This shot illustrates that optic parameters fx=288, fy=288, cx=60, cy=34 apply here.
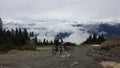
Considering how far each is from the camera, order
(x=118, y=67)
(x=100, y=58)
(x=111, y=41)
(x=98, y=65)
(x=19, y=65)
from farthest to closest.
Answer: (x=111, y=41) → (x=100, y=58) → (x=19, y=65) → (x=98, y=65) → (x=118, y=67)

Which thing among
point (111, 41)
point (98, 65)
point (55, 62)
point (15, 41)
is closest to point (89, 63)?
point (98, 65)

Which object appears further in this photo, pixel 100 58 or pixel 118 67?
pixel 100 58

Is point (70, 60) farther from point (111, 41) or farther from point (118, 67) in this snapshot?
point (111, 41)

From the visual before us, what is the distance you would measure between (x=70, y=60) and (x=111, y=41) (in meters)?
16.6

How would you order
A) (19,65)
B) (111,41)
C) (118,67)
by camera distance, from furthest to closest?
(111,41) < (19,65) < (118,67)

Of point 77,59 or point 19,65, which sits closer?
point 19,65

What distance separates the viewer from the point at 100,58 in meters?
35.7

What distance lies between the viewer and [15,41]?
318ft

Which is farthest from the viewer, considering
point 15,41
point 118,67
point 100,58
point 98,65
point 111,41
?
point 15,41

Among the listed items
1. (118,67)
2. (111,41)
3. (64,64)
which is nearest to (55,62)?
(64,64)

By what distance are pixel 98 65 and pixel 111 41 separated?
1883cm

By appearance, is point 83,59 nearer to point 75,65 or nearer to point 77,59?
point 77,59

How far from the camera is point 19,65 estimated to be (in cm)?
3347

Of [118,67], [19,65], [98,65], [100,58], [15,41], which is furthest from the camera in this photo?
[15,41]
